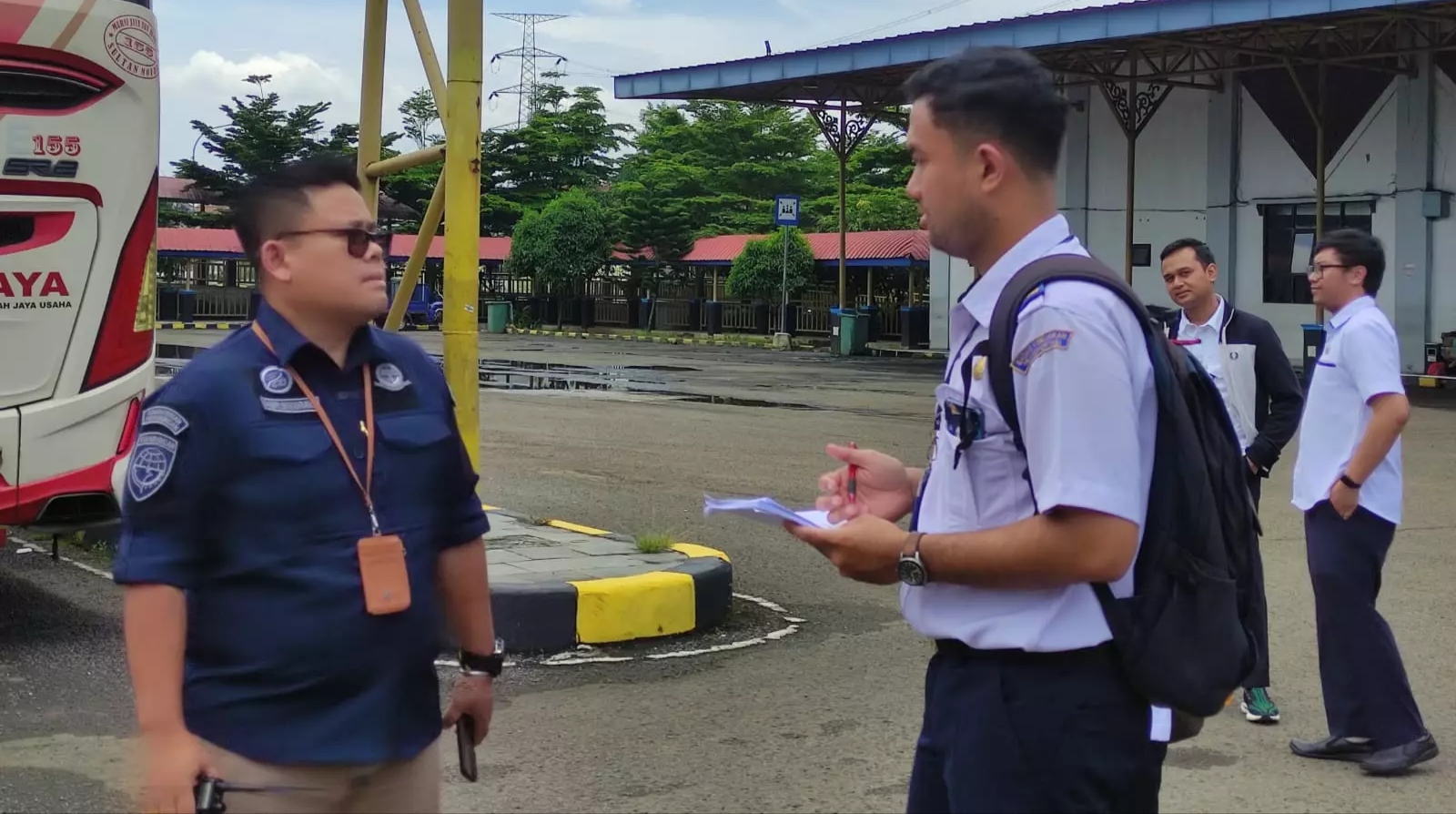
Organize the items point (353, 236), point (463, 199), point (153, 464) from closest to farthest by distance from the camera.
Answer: point (153, 464) < point (353, 236) < point (463, 199)

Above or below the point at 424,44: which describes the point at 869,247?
above

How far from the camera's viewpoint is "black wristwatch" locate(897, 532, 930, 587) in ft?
7.86

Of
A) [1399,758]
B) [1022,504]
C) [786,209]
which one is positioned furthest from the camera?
[786,209]

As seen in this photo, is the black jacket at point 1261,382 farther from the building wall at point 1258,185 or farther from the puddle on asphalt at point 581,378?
the building wall at point 1258,185

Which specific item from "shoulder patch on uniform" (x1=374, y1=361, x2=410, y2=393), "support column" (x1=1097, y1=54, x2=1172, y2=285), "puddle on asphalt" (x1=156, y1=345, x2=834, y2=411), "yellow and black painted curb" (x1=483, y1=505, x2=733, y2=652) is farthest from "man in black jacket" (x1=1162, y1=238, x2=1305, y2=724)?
"support column" (x1=1097, y1=54, x2=1172, y2=285)

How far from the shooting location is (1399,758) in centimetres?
513

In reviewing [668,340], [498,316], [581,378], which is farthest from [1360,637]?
[498,316]

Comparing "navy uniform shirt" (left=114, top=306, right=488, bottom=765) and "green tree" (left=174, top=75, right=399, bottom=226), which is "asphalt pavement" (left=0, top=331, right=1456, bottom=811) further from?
"green tree" (left=174, top=75, right=399, bottom=226)

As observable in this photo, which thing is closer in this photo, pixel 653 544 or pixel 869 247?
pixel 653 544

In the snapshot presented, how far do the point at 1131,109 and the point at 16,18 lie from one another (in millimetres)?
25329

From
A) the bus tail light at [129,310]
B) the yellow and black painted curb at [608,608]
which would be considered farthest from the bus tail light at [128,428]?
the yellow and black painted curb at [608,608]

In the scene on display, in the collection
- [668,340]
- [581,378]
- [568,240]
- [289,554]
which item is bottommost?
[581,378]

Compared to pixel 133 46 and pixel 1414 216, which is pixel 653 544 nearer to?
pixel 133 46

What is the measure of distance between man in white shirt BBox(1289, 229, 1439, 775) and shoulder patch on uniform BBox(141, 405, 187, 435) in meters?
3.90
